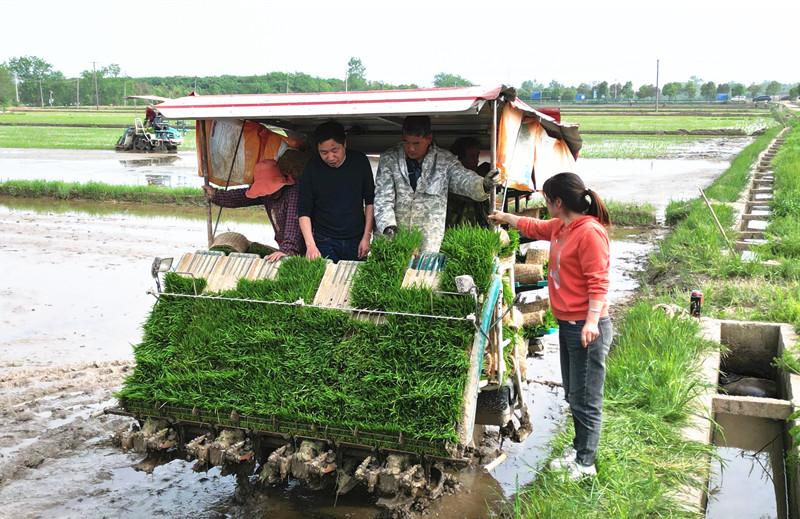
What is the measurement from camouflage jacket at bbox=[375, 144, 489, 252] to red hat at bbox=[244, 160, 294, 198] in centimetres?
96

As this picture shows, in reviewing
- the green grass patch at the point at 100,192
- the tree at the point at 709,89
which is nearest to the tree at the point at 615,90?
the tree at the point at 709,89

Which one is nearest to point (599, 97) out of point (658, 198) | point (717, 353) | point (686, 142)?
point (686, 142)

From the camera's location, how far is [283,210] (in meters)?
5.70

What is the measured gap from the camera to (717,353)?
6.48 metres

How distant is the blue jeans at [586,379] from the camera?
3.93 meters

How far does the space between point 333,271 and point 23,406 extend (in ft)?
11.5

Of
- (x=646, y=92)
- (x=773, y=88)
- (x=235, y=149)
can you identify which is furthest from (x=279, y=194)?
(x=773, y=88)

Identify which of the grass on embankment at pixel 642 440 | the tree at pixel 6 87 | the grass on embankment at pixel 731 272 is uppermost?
the tree at pixel 6 87

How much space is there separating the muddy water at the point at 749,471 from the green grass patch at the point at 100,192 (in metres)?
14.3

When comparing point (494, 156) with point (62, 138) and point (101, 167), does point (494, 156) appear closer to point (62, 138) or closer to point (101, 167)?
point (101, 167)

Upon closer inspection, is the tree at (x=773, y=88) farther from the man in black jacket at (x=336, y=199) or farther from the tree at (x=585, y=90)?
the man in black jacket at (x=336, y=199)

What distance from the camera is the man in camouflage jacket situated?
4.96 m

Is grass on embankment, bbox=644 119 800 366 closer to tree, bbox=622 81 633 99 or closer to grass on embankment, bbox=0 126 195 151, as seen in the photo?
grass on embankment, bbox=0 126 195 151

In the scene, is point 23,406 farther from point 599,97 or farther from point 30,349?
point 599,97
